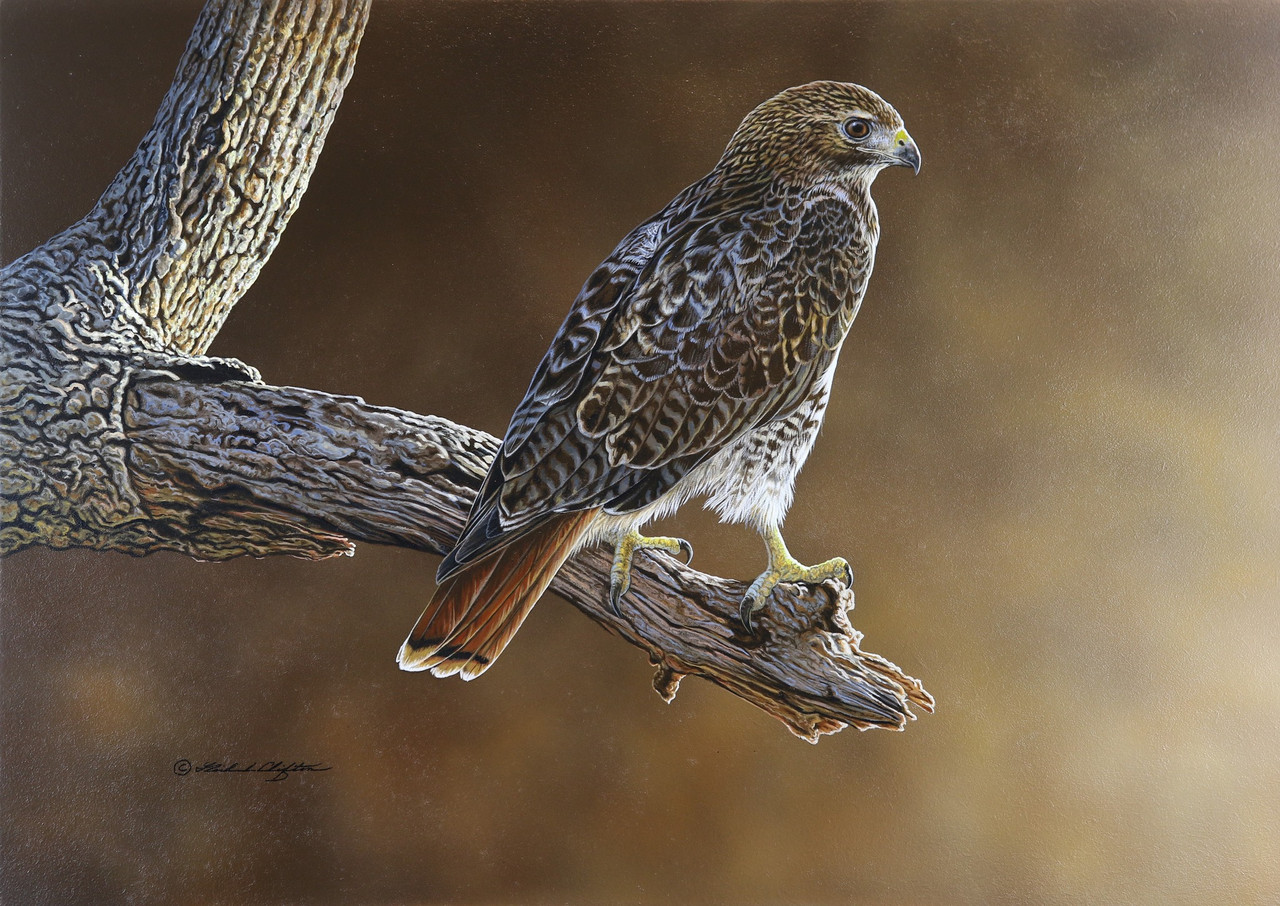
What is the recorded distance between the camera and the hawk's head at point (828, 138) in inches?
69.4

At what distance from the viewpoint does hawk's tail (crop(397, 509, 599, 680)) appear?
171cm

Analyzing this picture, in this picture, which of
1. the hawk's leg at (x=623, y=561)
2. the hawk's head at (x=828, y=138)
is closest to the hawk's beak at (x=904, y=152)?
the hawk's head at (x=828, y=138)

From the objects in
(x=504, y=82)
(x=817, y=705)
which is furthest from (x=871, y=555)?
(x=504, y=82)

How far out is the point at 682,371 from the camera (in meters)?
1.68

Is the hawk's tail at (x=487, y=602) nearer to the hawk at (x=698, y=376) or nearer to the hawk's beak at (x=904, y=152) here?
the hawk at (x=698, y=376)

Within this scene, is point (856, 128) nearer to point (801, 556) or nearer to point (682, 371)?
point (682, 371)

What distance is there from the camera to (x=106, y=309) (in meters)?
1.84

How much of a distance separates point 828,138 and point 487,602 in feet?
3.81

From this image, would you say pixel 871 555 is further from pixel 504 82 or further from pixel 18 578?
pixel 18 578

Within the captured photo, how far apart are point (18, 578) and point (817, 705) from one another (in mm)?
1721

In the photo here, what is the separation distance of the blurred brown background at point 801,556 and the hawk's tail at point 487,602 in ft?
0.21
